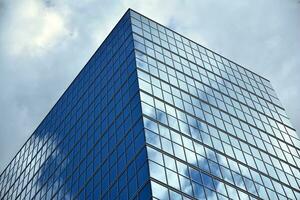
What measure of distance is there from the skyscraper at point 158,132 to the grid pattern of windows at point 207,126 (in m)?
0.15

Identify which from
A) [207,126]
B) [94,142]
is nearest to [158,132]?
[207,126]

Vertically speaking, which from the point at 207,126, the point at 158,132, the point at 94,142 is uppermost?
the point at 94,142

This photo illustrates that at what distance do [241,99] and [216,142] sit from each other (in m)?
16.9

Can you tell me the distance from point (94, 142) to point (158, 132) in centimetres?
1134

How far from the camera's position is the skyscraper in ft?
155

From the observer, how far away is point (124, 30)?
67500 mm

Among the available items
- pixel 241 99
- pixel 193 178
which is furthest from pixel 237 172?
pixel 241 99

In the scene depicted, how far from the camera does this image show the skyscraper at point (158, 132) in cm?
4712

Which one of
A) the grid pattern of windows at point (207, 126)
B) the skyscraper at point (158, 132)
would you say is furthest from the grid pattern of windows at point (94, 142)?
the grid pattern of windows at point (207, 126)

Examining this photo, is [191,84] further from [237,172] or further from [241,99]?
[237,172]

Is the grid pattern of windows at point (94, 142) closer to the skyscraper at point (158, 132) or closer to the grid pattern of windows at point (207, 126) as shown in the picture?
the skyscraper at point (158, 132)

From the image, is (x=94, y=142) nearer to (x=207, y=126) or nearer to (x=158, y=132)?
(x=158, y=132)

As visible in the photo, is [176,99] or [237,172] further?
[176,99]

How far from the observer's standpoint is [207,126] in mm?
57062
